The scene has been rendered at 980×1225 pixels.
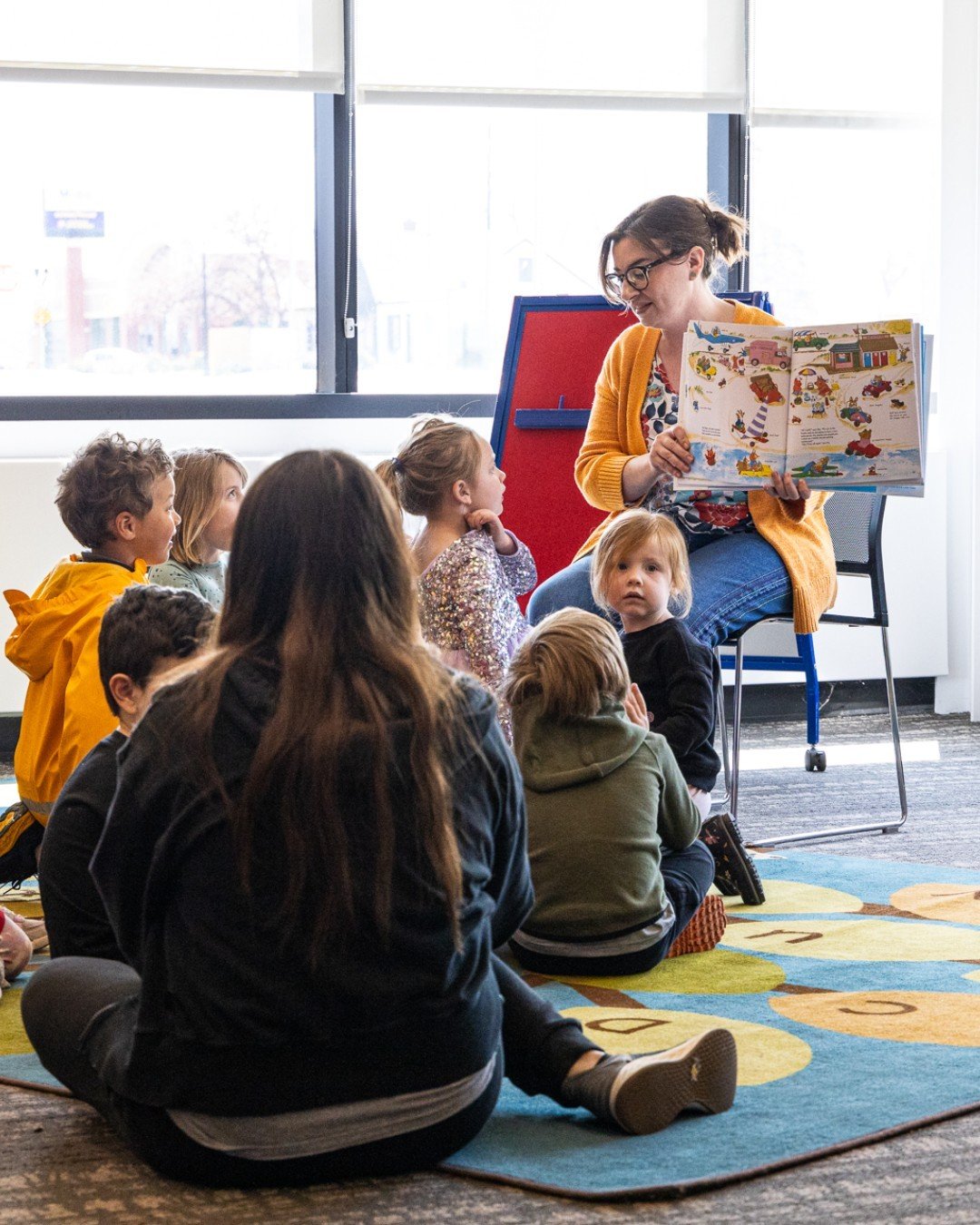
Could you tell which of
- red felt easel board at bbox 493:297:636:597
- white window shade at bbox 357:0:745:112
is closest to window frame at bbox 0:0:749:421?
white window shade at bbox 357:0:745:112

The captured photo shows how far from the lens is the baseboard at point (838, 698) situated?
15.3 feet

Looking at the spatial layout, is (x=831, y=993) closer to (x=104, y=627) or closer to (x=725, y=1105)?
(x=725, y=1105)

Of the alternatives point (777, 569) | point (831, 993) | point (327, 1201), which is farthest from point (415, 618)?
point (777, 569)

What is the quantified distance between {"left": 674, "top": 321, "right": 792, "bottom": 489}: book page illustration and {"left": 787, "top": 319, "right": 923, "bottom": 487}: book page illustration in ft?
0.12

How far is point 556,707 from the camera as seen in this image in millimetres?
2115

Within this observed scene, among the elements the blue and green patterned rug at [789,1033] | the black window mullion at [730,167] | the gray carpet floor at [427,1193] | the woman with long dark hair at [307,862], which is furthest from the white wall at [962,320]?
the woman with long dark hair at [307,862]

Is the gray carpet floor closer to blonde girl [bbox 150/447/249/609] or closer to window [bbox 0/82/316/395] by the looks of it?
blonde girl [bbox 150/447/249/609]

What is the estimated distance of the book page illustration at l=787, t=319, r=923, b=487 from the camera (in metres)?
2.78

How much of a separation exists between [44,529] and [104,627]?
2.40 meters

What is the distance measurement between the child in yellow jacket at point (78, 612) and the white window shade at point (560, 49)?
216 centimetres

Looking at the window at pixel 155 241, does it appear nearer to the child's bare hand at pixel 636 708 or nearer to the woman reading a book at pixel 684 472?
the woman reading a book at pixel 684 472

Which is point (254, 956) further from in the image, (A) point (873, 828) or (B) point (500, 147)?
(B) point (500, 147)

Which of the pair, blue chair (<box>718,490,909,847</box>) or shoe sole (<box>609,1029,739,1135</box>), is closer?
shoe sole (<box>609,1029,739,1135</box>)

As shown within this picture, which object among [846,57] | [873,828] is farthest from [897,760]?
[846,57]
